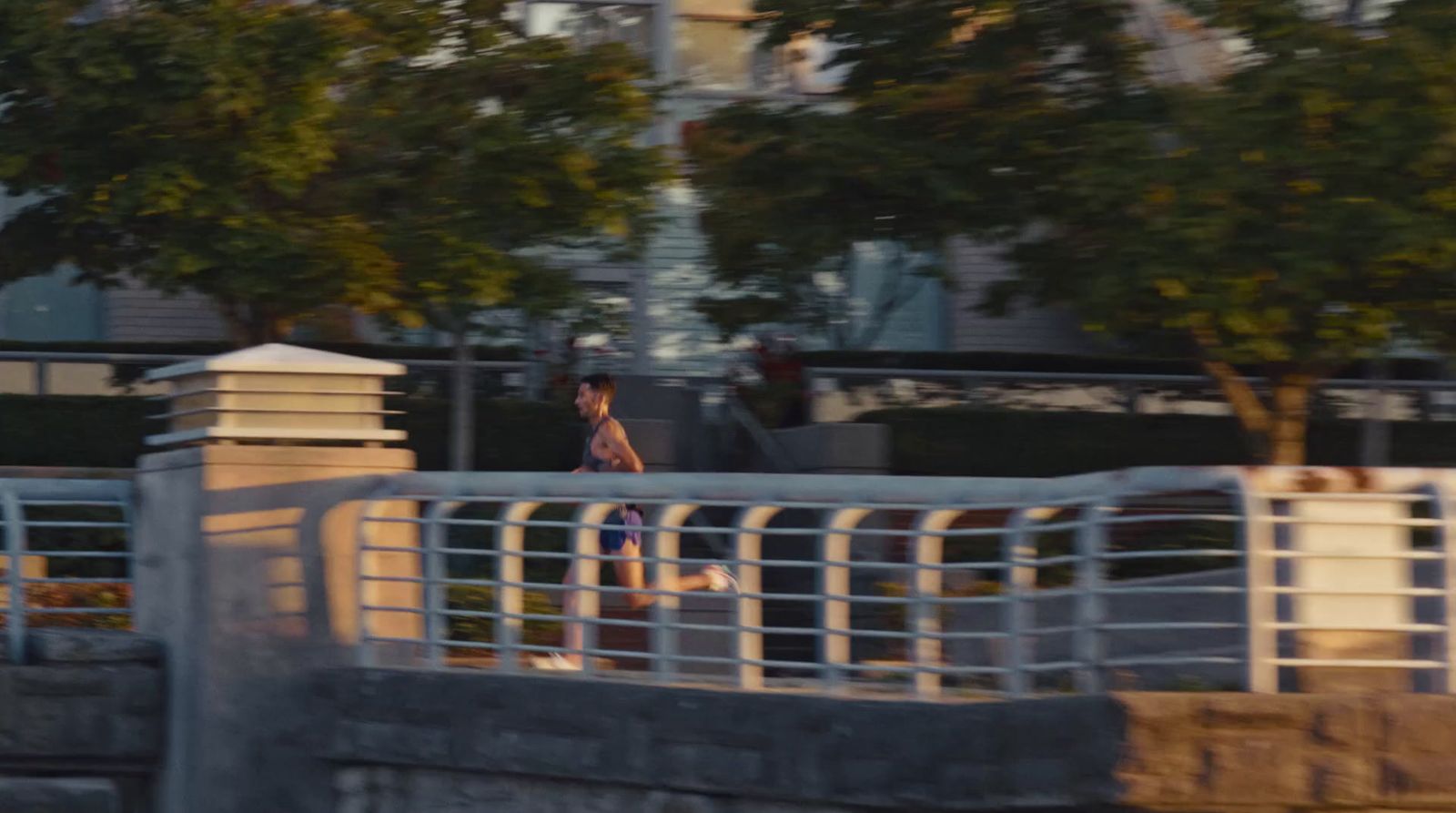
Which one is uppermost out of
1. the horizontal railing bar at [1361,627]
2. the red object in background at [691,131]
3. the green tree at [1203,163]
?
the red object in background at [691,131]

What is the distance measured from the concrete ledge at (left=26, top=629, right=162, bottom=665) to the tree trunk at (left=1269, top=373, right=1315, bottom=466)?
8931 mm

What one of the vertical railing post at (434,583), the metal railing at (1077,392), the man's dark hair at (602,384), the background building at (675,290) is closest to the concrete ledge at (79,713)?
the vertical railing post at (434,583)

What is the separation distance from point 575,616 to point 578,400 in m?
2.92

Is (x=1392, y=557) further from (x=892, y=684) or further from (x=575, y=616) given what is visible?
(x=575, y=616)

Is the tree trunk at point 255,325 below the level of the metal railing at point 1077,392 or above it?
above

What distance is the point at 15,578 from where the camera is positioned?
9219mm

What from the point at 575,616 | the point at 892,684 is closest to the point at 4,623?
the point at 575,616

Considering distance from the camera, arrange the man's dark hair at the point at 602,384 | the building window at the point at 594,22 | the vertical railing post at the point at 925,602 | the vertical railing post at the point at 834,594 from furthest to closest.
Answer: the building window at the point at 594,22 < the man's dark hair at the point at 602,384 < the vertical railing post at the point at 834,594 < the vertical railing post at the point at 925,602

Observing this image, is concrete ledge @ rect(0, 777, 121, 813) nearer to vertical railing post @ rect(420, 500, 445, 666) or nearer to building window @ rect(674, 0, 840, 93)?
vertical railing post @ rect(420, 500, 445, 666)

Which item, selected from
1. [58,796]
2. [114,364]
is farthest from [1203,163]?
[114,364]

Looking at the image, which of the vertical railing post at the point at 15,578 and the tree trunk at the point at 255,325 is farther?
the tree trunk at the point at 255,325

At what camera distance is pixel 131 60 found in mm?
15750

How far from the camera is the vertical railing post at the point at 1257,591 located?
21.1ft

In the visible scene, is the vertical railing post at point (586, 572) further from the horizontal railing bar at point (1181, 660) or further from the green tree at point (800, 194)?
the green tree at point (800, 194)
